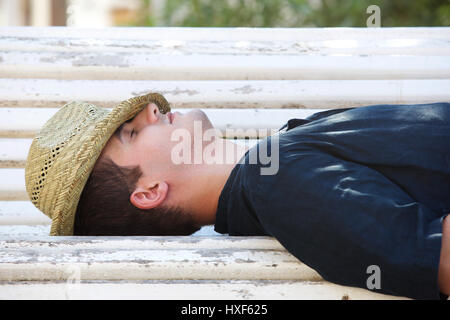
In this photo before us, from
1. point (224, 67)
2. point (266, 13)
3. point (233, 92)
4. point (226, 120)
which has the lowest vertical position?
point (226, 120)

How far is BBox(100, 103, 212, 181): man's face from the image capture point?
1.76 m

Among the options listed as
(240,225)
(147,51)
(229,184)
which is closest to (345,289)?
(240,225)

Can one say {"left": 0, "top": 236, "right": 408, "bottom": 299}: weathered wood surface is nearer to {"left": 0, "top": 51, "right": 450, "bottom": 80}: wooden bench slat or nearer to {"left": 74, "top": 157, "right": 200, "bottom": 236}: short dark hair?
{"left": 74, "top": 157, "right": 200, "bottom": 236}: short dark hair

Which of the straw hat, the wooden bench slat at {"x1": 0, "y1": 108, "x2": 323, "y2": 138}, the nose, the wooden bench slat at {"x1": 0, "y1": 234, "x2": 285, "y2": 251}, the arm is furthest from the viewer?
the wooden bench slat at {"x1": 0, "y1": 108, "x2": 323, "y2": 138}

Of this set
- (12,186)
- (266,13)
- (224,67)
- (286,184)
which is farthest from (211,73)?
(266,13)

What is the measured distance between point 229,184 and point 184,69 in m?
1.03

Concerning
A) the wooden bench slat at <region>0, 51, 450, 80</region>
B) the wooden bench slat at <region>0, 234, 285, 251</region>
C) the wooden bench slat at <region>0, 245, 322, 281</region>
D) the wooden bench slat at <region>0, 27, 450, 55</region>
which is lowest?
the wooden bench slat at <region>0, 245, 322, 281</region>

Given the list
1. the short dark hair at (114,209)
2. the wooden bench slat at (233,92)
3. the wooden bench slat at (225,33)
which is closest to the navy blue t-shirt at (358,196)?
the short dark hair at (114,209)

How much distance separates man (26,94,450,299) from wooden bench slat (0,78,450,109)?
1.69 feet

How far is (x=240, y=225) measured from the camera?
164cm

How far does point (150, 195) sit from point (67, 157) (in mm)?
282

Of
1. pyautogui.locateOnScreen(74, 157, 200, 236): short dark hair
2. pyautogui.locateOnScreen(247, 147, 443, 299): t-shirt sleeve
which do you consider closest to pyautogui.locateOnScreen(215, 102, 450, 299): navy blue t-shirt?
pyautogui.locateOnScreen(247, 147, 443, 299): t-shirt sleeve

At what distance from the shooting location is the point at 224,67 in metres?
2.59

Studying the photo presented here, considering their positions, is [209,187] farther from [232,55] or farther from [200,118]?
[232,55]
